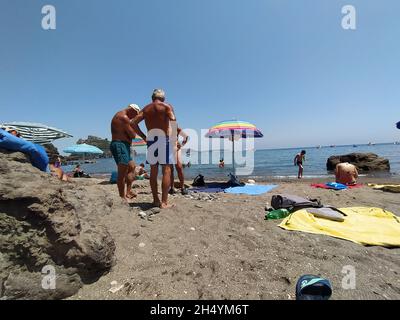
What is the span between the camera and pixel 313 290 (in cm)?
197

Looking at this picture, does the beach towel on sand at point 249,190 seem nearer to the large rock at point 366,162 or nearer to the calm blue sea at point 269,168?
the calm blue sea at point 269,168

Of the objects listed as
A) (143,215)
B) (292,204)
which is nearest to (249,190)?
(292,204)

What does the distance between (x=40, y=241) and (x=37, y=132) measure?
36.6 ft

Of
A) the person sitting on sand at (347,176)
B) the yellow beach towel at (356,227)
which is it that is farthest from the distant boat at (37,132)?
the person sitting on sand at (347,176)

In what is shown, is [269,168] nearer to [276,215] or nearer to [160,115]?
[276,215]

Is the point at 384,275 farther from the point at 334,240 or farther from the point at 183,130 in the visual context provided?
the point at 183,130

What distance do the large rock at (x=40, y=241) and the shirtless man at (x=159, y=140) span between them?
1.95m

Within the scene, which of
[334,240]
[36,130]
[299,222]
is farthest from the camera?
[36,130]

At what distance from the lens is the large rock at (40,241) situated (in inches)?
72.8

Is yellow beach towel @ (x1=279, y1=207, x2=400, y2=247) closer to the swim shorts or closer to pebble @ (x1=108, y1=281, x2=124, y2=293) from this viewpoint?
pebble @ (x1=108, y1=281, x2=124, y2=293)

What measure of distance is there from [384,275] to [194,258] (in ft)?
6.39

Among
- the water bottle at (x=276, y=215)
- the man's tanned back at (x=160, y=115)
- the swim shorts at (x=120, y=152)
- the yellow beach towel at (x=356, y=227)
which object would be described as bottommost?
the yellow beach towel at (x=356, y=227)
